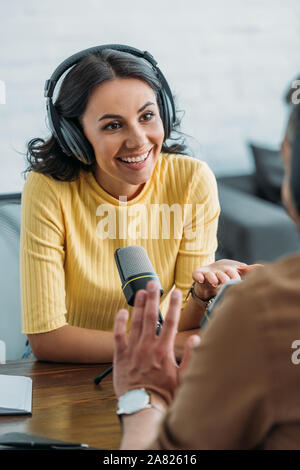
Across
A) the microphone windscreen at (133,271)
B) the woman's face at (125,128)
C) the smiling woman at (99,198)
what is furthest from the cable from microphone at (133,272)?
the woman's face at (125,128)

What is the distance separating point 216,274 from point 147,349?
426 millimetres

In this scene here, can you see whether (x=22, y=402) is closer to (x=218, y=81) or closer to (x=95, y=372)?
(x=95, y=372)

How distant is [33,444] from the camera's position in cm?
82

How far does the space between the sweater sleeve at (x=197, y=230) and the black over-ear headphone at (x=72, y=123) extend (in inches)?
7.1

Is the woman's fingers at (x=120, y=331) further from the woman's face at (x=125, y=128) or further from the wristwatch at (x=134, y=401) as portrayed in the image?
the woman's face at (x=125, y=128)

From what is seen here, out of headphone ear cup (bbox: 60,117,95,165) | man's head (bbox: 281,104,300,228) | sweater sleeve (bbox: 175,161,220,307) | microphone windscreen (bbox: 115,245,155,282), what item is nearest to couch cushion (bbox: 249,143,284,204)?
sweater sleeve (bbox: 175,161,220,307)

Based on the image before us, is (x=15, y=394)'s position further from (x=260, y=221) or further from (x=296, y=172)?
(x=260, y=221)

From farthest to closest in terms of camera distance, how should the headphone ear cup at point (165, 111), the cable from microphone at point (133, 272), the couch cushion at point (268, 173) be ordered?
1. the couch cushion at point (268, 173)
2. the headphone ear cup at point (165, 111)
3. the cable from microphone at point (133, 272)

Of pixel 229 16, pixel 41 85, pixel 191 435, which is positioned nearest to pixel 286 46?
pixel 229 16

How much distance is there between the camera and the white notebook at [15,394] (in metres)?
0.97

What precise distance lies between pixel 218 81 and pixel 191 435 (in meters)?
3.35

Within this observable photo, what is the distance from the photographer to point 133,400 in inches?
32.0

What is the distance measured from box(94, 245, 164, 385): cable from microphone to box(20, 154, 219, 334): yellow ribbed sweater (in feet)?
0.98

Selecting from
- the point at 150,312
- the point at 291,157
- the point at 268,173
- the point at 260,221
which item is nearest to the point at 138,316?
the point at 150,312
